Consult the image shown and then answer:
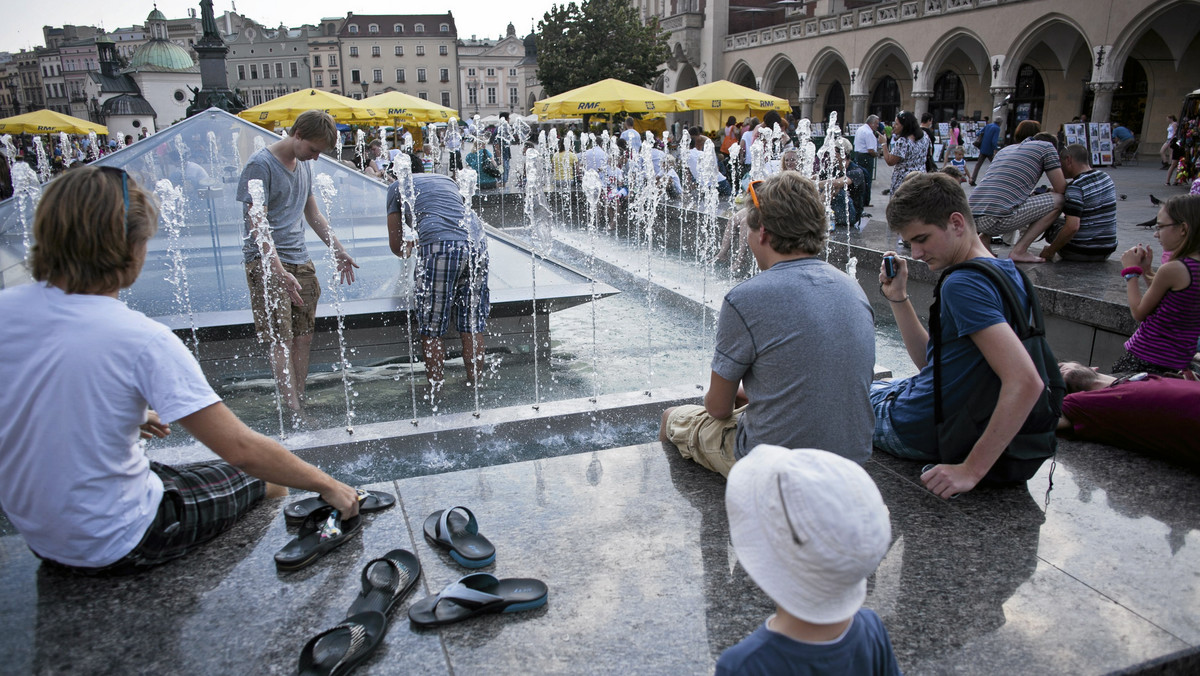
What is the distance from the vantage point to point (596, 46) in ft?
117

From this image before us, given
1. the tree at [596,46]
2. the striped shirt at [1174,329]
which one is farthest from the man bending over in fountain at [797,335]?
the tree at [596,46]

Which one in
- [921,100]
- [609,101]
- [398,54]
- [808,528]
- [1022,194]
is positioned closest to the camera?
[808,528]

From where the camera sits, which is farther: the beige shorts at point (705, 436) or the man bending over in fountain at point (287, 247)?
the man bending over in fountain at point (287, 247)

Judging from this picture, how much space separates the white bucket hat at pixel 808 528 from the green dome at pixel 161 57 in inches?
3203

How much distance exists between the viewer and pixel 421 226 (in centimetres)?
433

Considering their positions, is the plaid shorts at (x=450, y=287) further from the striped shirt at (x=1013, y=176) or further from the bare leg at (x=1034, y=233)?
the bare leg at (x=1034, y=233)

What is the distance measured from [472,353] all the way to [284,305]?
1.14m

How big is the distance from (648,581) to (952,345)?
1302mm

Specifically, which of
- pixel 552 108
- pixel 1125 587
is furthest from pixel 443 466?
pixel 552 108

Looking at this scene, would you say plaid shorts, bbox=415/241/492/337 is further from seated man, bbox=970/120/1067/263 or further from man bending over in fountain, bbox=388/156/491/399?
seated man, bbox=970/120/1067/263

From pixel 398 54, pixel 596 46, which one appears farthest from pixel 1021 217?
pixel 398 54

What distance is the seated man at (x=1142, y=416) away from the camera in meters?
2.73

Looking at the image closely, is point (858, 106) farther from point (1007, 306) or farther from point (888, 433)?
point (1007, 306)

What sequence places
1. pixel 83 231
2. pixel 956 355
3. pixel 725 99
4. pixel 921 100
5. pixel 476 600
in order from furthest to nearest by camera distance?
pixel 921 100, pixel 725 99, pixel 956 355, pixel 476 600, pixel 83 231
